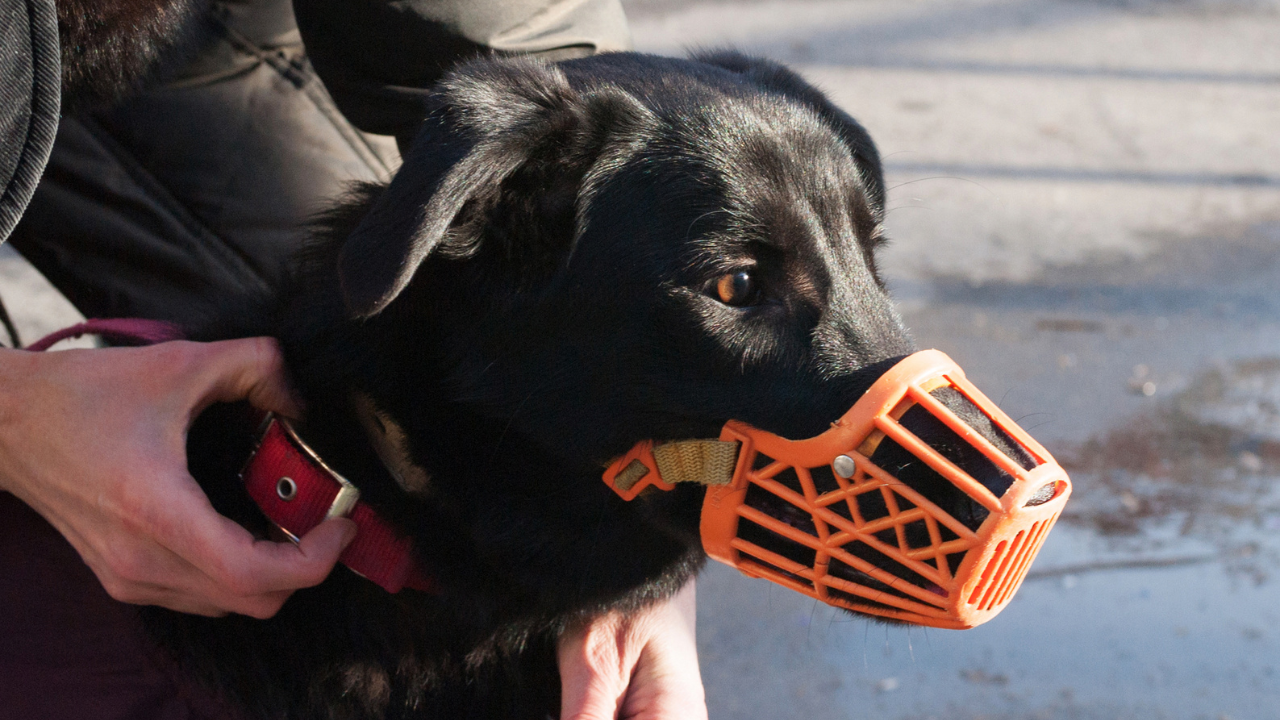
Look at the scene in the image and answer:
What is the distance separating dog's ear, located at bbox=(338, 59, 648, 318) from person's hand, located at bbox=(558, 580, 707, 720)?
577 mm

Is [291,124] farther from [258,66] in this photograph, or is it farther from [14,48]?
[14,48]

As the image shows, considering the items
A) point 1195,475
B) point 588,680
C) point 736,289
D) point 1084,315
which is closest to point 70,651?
point 588,680

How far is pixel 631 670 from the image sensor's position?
1.58 m

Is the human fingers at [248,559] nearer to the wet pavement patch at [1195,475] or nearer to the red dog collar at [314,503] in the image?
the red dog collar at [314,503]

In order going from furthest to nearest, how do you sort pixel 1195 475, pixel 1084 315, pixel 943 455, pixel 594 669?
1. pixel 1084 315
2. pixel 1195 475
3. pixel 594 669
4. pixel 943 455

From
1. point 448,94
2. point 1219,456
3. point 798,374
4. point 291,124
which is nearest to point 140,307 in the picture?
point 291,124

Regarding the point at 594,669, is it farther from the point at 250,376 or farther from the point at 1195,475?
the point at 1195,475

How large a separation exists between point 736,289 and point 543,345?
0.24 meters

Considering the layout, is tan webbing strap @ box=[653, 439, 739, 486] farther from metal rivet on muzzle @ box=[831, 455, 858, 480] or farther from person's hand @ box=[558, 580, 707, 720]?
person's hand @ box=[558, 580, 707, 720]

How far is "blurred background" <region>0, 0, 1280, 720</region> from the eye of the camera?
95.2 inches

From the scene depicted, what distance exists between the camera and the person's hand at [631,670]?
1480 mm

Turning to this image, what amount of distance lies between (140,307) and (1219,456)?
2.65m

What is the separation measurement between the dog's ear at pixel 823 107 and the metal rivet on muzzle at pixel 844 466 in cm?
48

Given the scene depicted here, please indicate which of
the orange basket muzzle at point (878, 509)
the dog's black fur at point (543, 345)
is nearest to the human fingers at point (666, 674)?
the dog's black fur at point (543, 345)
